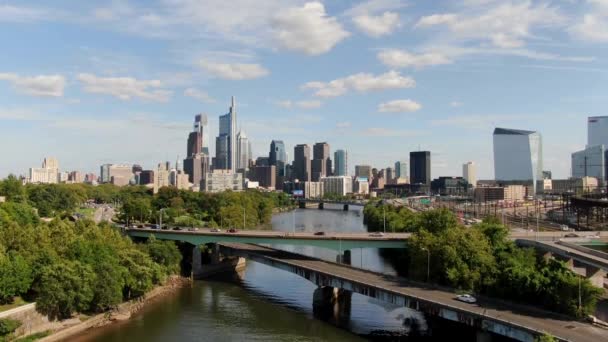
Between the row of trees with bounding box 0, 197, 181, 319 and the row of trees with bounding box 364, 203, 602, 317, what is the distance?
28437 millimetres

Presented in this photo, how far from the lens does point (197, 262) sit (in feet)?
235

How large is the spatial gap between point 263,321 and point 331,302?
7898 millimetres

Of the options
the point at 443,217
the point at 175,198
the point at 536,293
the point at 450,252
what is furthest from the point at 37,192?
the point at 536,293

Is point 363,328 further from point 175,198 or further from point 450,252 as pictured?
point 175,198

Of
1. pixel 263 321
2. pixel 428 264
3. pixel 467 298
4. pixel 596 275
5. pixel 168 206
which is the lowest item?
pixel 263 321

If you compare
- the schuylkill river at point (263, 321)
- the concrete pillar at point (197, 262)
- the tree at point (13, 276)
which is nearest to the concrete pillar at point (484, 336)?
the schuylkill river at point (263, 321)

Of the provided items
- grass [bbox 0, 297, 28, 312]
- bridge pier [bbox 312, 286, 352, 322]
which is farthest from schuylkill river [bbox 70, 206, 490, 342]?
grass [bbox 0, 297, 28, 312]

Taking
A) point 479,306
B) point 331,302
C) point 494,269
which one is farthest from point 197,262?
point 479,306

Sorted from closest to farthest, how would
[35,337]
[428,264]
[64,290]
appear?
[35,337] → [64,290] → [428,264]

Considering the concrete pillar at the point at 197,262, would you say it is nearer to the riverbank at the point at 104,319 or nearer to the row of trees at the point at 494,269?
the riverbank at the point at 104,319

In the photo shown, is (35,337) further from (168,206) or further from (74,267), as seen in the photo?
(168,206)

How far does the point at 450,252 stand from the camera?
50.9 metres

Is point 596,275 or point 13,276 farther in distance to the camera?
point 596,275

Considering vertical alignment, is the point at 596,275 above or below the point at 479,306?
above
